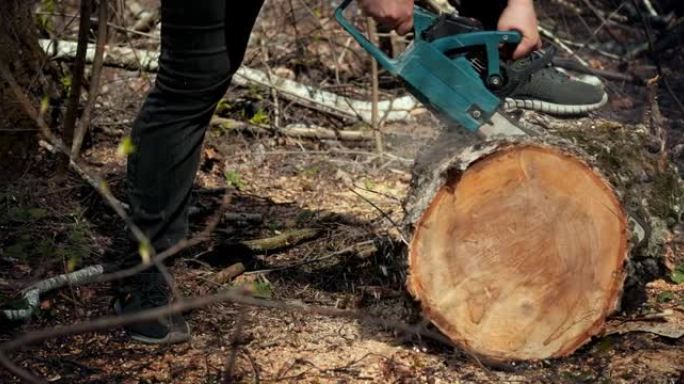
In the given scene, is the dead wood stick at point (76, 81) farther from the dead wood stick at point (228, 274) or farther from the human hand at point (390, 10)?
the human hand at point (390, 10)

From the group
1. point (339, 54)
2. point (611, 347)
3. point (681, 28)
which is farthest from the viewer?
point (681, 28)

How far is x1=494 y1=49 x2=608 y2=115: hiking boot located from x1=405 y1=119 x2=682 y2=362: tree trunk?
10.8 inches

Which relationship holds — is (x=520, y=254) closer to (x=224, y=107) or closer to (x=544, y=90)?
(x=544, y=90)

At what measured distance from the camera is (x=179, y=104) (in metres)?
2.93

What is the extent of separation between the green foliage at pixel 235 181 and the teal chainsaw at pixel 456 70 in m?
1.97

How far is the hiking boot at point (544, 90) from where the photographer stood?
3203 millimetres

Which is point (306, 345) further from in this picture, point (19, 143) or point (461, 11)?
point (19, 143)

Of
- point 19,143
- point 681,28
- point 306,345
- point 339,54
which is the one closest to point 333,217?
point 306,345

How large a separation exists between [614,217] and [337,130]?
2.82m

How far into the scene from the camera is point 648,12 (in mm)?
7539

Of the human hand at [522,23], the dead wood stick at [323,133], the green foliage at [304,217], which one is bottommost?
the green foliage at [304,217]

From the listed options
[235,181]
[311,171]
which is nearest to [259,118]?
[311,171]

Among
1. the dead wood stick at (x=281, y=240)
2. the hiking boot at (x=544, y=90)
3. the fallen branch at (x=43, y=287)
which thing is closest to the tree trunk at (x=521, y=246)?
the hiking boot at (x=544, y=90)

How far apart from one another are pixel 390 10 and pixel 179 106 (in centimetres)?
73
